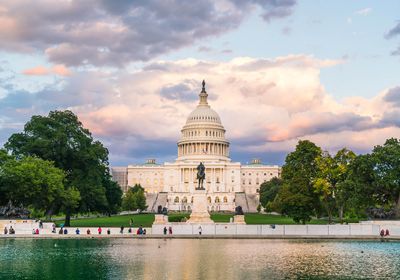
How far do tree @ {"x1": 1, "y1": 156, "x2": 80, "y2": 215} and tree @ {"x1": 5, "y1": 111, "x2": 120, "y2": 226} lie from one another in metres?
4.38

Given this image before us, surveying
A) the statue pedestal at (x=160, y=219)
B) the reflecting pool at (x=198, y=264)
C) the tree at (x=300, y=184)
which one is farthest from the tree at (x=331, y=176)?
the reflecting pool at (x=198, y=264)

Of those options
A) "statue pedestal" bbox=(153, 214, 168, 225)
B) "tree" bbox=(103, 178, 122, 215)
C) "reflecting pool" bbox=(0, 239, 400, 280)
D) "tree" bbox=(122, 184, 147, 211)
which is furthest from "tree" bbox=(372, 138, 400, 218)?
"tree" bbox=(122, 184, 147, 211)

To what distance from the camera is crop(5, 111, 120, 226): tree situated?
68688 mm

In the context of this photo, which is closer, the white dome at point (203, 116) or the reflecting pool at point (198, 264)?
the reflecting pool at point (198, 264)

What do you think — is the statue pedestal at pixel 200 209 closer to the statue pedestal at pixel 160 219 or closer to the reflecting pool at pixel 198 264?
the statue pedestal at pixel 160 219

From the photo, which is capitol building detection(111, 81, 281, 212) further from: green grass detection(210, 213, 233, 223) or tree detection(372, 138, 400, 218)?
tree detection(372, 138, 400, 218)

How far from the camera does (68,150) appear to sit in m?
69.9

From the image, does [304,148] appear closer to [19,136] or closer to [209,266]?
[19,136]

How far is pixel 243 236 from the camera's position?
164 ft

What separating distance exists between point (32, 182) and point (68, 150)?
9.69 meters

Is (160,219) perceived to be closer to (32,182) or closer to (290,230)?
(32,182)

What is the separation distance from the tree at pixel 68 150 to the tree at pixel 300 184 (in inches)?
826

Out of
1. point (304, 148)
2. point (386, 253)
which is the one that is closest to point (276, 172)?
point (304, 148)

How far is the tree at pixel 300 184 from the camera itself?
62469 mm
